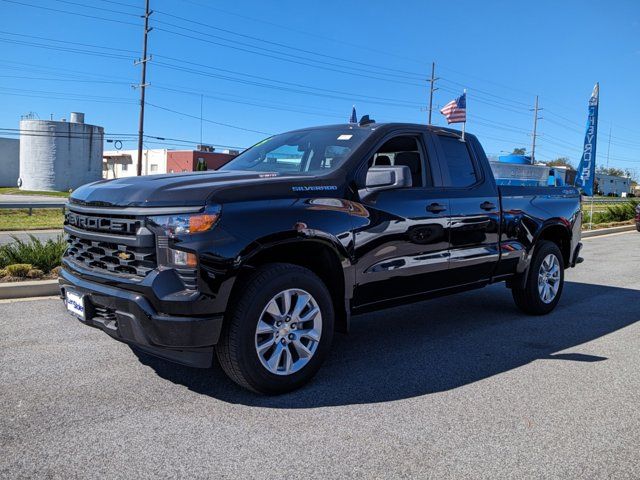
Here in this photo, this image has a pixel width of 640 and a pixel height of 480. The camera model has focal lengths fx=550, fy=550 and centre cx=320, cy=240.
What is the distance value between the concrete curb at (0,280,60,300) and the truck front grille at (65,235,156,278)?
8.70ft

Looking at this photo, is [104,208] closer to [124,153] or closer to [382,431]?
[382,431]

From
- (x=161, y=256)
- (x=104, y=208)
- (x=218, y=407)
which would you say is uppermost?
(x=104, y=208)

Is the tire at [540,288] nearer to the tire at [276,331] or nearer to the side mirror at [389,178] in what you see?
the side mirror at [389,178]

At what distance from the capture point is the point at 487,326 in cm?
579

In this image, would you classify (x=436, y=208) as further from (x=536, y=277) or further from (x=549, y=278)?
(x=549, y=278)

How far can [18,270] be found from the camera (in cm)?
660

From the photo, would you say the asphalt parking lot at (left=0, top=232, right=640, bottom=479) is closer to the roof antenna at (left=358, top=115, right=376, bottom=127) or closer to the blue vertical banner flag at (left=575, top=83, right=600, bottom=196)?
the roof antenna at (left=358, top=115, right=376, bottom=127)

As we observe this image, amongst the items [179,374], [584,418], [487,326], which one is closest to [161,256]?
[179,374]

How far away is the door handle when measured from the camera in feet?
15.4

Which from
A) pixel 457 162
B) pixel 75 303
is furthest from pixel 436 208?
pixel 75 303

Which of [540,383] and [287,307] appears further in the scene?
[540,383]

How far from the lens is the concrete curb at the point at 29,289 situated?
243 inches

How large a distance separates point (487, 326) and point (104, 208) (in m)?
4.00

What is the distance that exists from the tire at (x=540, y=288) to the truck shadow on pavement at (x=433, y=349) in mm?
133
